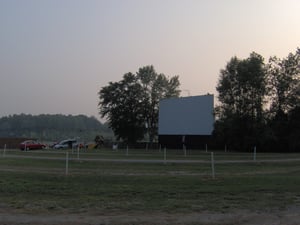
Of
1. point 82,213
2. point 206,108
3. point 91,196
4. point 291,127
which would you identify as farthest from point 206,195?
point 206,108

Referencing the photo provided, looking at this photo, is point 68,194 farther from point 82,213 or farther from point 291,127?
point 291,127

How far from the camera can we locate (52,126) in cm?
17250

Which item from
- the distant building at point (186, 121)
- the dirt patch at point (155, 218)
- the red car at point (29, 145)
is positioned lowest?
the dirt patch at point (155, 218)

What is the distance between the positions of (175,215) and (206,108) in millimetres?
68100

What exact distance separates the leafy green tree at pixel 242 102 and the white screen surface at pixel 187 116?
475cm

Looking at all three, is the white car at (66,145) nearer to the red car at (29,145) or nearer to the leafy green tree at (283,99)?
the red car at (29,145)

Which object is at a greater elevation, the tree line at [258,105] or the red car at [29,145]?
the tree line at [258,105]

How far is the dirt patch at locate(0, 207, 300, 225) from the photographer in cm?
1023

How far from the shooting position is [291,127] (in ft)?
228

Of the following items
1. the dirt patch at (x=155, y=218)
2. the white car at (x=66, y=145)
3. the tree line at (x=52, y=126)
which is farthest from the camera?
the tree line at (x=52, y=126)

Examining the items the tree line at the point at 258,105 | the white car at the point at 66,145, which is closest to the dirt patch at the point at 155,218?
the tree line at the point at 258,105

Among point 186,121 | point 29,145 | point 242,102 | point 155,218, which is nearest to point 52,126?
point 186,121

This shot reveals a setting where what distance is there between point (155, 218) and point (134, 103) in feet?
301

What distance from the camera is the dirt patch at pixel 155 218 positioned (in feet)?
33.6
